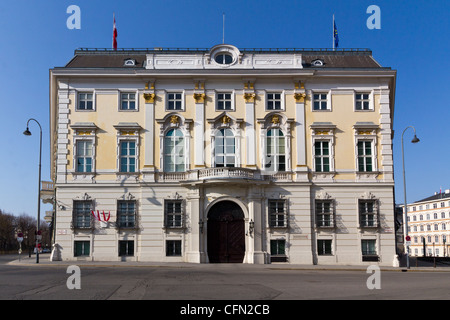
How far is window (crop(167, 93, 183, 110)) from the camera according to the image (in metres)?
35.7

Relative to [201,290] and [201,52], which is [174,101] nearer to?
[201,52]

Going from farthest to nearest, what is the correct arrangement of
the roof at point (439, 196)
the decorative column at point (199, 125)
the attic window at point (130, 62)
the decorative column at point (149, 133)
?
the roof at point (439, 196) → the attic window at point (130, 62) → the decorative column at point (199, 125) → the decorative column at point (149, 133)

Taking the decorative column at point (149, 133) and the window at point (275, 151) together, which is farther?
the window at point (275, 151)

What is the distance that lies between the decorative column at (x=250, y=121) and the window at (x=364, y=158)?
807 centimetres

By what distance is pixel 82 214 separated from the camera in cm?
3425

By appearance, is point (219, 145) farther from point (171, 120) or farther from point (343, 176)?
point (343, 176)

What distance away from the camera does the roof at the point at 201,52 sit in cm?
3681

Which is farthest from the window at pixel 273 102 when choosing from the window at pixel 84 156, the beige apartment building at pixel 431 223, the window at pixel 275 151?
the beige apartment building at pixel 431 223

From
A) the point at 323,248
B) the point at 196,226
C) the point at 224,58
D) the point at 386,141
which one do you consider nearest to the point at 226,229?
the point at 196,226

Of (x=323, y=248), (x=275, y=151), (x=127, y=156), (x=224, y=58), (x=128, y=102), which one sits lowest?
(x=323, y=248)

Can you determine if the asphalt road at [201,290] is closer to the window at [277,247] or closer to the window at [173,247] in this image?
the window at [173,247]

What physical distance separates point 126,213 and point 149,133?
20.4 ft
